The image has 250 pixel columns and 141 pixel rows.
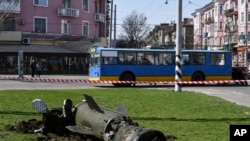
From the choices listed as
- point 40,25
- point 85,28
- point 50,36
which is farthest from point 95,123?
point 85,28

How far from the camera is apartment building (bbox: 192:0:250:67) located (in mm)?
75500

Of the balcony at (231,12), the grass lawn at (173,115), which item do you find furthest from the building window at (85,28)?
the grass lawn at (173,115)

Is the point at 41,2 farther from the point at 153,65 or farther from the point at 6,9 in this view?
the point at 153,65

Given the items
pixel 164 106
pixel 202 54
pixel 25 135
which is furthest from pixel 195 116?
pixel 202 54

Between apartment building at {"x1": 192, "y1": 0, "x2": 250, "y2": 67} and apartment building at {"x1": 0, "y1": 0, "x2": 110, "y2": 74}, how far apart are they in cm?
2261

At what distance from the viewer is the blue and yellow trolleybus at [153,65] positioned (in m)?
31.7

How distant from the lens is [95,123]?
27.9 feet

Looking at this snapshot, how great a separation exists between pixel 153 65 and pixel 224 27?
61.6 m

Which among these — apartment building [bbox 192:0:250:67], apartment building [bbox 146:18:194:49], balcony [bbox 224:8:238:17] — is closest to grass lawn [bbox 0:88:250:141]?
apartment building [bbox 192:0:250:67]

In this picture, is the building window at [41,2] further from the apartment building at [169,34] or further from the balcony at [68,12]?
the apartment building at [169,34]

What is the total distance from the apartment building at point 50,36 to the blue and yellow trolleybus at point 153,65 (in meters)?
22.4

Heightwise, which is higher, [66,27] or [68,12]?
[68,12]

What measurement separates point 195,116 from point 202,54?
22146 millimetres

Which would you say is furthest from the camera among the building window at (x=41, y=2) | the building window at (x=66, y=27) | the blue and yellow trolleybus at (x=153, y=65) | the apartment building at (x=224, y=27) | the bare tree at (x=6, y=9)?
the apartment building at (x=224, y=27)
